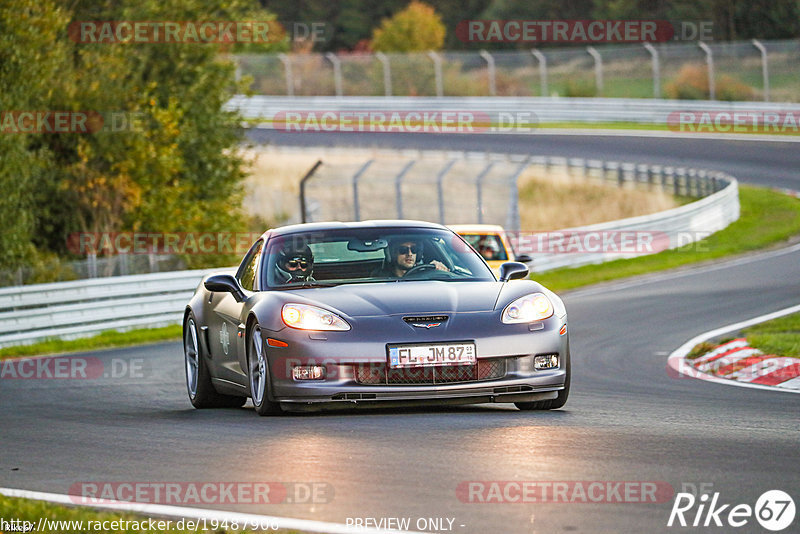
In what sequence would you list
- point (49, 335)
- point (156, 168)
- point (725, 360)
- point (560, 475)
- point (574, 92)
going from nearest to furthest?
point (560, 475), point (725, 360), point (49, 335), point (156, 168), point (574, 92)

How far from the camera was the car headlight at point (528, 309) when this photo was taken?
876 centimetres

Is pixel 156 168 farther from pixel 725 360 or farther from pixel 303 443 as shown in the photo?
pixel 303 443

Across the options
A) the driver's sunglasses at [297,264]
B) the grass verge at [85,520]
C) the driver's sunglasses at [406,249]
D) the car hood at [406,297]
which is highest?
the driver's sunglasses at [406,249]

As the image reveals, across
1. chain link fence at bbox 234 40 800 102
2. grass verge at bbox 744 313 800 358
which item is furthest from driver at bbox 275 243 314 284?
chain link fence at bbox 234 40 800 102

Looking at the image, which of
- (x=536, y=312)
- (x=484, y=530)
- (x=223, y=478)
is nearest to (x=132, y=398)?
(x=536, y=312)

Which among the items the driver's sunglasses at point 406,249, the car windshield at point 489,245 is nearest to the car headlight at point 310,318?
the driver's sunglasses at point 406,249

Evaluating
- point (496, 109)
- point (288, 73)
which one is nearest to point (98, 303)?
point (496, 109)

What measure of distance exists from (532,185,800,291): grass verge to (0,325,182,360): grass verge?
7.49 m

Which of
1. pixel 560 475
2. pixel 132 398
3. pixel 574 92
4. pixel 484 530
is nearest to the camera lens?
pixel 484 530

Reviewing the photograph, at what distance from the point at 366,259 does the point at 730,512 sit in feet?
15.0

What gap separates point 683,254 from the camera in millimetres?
29078

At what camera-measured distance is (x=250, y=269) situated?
10094 millimetres

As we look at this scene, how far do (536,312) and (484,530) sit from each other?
143 inches

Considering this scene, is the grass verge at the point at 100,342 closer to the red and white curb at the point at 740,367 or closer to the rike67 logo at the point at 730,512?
the red and white curb at the point at 740,367
